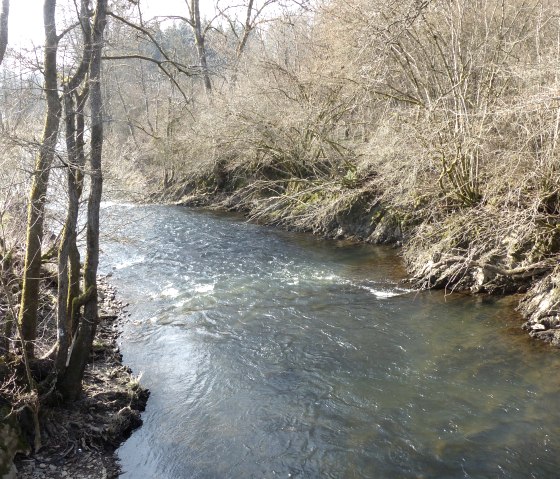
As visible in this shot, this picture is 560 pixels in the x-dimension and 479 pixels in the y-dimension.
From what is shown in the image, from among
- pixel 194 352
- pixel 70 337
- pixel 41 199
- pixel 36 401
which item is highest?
pixel 41 199

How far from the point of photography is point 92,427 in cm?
600

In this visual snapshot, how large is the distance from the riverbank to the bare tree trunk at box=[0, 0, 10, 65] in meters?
8.26

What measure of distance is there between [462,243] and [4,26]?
30.1 ft

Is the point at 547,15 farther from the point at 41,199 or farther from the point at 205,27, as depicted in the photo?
the point at 205,27

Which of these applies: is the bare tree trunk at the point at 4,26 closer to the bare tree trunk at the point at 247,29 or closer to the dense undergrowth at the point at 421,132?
the dense undergrowth at the point at 421,132

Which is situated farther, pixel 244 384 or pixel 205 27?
pixel 205 27

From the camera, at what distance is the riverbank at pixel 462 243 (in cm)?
866

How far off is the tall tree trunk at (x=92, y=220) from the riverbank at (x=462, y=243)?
20.8 feet

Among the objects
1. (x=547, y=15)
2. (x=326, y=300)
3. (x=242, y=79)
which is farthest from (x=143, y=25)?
(x=242, y=79)

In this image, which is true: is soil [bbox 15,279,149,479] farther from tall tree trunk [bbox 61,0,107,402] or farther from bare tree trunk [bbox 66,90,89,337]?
bare tree trunk [bbox 66,90,89,337]

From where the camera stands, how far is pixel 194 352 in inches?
330

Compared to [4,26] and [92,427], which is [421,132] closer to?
[4,26]

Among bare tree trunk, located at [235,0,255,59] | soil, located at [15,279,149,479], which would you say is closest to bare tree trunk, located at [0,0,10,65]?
soil, located at [15,279,149,479]

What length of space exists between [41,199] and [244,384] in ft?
12.3
